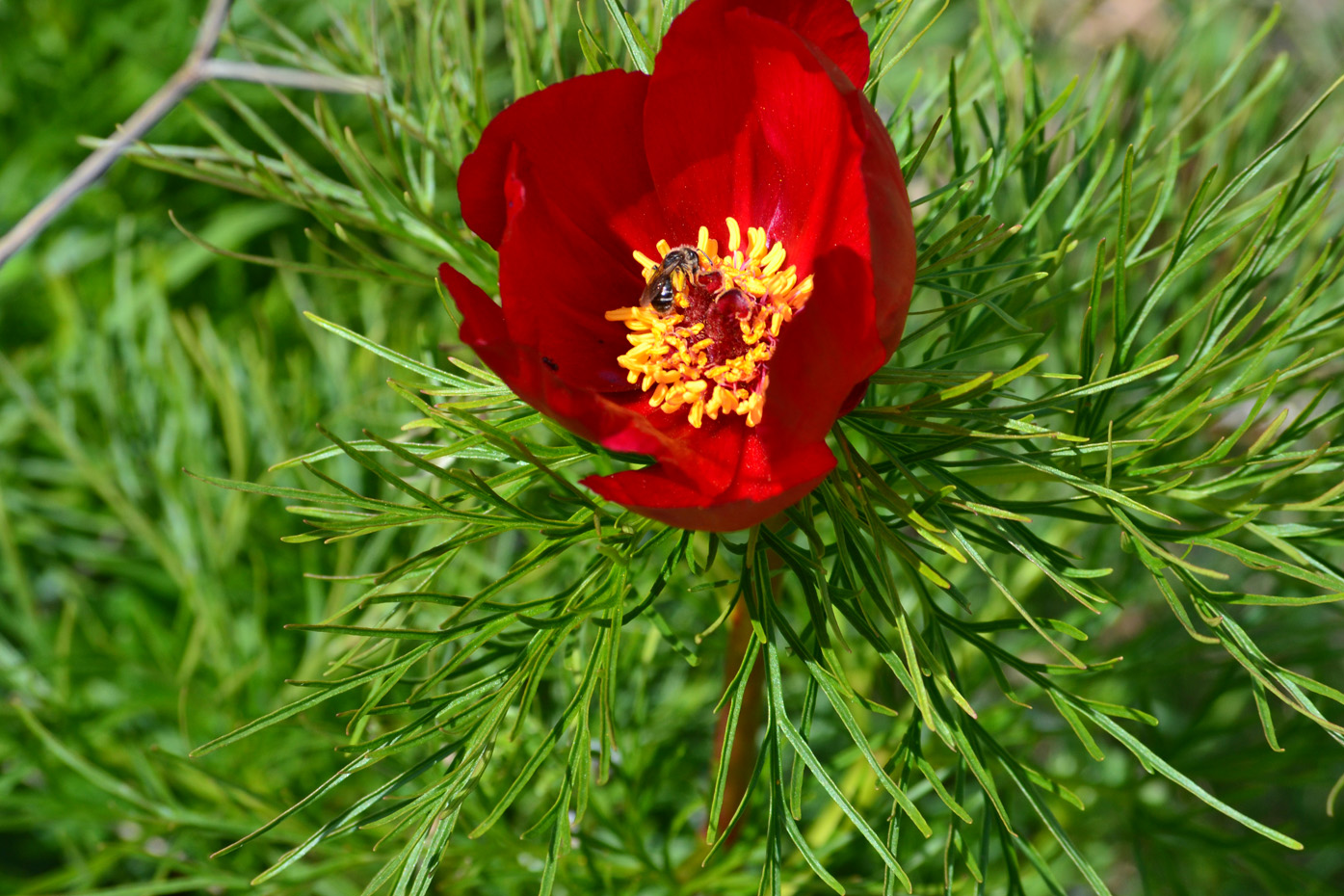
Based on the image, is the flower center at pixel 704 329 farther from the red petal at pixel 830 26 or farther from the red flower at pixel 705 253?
the red petal at pixel 830 26

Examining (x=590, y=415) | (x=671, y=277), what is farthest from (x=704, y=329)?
(x=590, y=415)

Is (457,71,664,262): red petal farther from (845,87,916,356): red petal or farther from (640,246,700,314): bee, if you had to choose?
(845,87,916,356): red petal

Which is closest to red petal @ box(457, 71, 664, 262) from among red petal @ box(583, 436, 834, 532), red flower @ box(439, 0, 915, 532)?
red flower @ box(439, 0, 915, 532)

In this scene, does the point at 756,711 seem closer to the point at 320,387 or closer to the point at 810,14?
the point at 810,14

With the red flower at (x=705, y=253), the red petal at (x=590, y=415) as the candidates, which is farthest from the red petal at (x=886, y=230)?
the red petal at (x=590, y=415)

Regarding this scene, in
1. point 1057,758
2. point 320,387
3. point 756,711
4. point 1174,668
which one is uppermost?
point 320,387

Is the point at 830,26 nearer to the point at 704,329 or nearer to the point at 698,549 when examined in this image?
the point at 704,329

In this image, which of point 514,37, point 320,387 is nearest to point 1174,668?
point 514,37

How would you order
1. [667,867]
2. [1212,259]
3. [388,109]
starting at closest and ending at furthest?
[388,109] < [667,867] < [1212,259]
